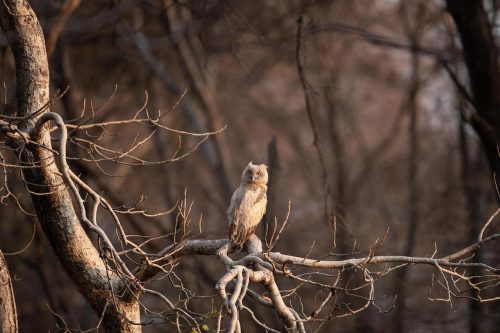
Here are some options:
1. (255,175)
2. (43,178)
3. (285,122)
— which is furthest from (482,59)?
(285,122)

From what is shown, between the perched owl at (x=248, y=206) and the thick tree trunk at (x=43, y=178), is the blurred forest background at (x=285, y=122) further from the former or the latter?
the perched owl at (x=248, y=206)

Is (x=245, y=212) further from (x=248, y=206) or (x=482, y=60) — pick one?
(x=482, y=60)

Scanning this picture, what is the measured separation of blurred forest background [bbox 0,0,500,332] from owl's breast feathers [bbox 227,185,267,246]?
3.62 ft

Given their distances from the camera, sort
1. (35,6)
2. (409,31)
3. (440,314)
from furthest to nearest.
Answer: (409,31), (35,6), (440,314)

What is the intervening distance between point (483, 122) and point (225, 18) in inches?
120

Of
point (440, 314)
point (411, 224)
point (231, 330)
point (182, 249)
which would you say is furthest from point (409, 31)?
point (231, 330)

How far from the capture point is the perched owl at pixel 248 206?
5.71 m

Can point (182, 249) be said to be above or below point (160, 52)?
below

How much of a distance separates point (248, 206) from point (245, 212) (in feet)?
0.30

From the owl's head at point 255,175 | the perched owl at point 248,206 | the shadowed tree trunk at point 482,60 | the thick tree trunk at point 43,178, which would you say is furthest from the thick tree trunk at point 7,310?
the shadowed tree trunk at point 482,60

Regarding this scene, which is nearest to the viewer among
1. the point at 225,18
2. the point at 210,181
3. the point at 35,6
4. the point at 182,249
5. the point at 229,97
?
the point at 182,249

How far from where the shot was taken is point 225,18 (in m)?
9.74

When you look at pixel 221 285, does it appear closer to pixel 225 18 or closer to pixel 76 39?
pixel 225 18

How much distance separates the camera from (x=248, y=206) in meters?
5.96
